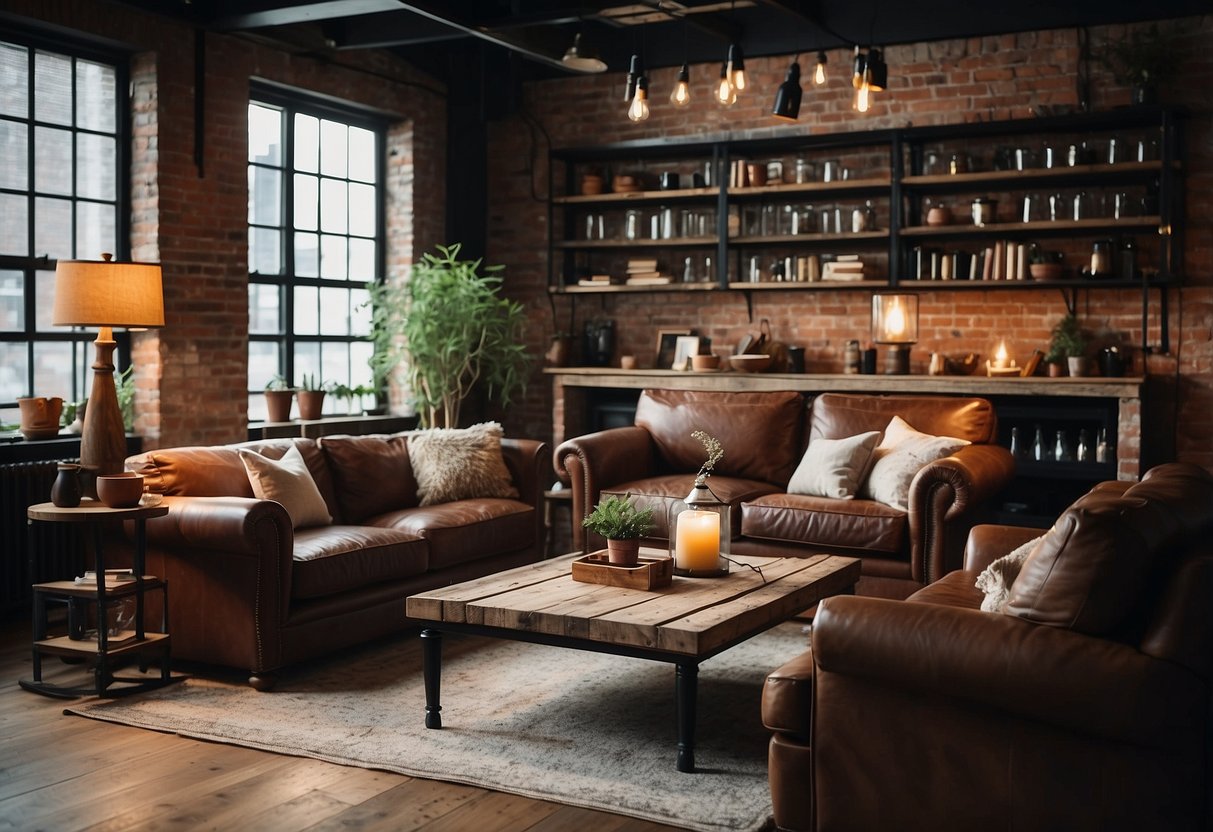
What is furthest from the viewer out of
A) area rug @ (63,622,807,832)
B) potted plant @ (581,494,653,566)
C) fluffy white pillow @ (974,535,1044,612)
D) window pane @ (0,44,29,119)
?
window pane @ (0,44,29,119)

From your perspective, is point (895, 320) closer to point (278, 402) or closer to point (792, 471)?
point (792, 471)

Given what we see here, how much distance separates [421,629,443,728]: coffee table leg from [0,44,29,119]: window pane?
3.37 metres

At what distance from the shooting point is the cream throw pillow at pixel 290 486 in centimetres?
500

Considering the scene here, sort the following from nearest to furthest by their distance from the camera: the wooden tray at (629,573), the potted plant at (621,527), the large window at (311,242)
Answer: the wooden tray at (629,573)
the potted plant at (621,527)
the large window at (311,242)

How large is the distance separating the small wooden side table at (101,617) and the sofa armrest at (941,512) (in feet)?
10.0

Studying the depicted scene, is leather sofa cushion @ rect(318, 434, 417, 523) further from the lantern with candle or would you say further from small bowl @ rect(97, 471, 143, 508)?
the lantern with candle

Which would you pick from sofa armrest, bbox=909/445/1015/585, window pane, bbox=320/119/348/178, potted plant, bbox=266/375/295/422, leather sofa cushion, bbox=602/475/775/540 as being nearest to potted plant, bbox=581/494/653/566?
leather sofa cushion, bbox=602/475/775/540

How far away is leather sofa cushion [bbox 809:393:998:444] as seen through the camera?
6.09 m

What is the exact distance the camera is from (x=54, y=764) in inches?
143

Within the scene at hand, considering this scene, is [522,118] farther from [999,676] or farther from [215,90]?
[999,676]

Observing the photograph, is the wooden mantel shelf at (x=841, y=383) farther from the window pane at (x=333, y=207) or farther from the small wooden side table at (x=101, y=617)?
the small wooden side table at (x=101, y=617)

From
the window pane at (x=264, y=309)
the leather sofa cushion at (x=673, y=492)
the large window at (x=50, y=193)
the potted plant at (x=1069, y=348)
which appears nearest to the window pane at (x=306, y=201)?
the window pane at (x=264, y=309)

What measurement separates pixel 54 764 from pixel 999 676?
2689mm

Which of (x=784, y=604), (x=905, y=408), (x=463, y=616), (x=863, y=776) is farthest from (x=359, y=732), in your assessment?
(x=905, y=408)
